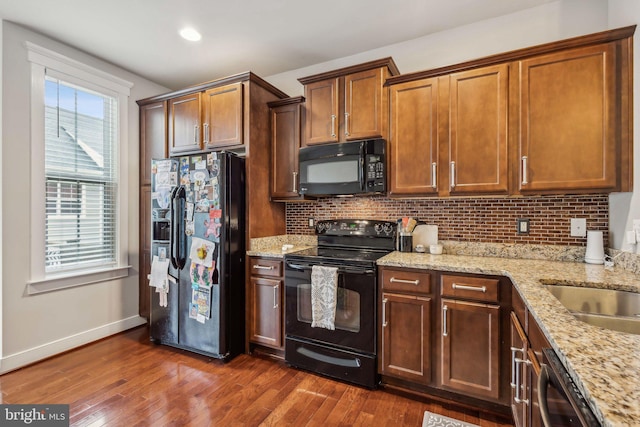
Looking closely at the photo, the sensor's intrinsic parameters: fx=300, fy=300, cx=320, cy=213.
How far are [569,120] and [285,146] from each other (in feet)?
6.97

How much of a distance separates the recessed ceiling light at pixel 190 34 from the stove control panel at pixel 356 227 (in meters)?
1.95

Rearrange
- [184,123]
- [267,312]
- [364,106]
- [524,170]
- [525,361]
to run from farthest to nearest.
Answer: [184,123]
[267,312]
[364,106]
[524,170]
[525,361]

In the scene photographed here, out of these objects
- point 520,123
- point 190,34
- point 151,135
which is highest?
point 190,34

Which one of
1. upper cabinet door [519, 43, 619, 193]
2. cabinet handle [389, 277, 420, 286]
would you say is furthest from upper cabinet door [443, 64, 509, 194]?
cabinet handle [389, 277, 420, 286]

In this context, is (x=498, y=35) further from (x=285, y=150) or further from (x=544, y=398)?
(x=544, y=398)

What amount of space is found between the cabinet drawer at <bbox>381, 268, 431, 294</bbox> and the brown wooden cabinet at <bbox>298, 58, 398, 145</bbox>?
3.54 feet

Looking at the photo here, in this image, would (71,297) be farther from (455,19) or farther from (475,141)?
(455,19)

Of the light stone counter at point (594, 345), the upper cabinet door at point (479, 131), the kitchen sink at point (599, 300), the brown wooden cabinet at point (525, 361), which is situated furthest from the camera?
the upper cabinet door at point (479, 131)

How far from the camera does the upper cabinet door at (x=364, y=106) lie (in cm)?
239

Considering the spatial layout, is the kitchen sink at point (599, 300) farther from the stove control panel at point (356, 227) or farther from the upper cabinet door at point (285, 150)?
the upper cabinet door at point (285, 150)

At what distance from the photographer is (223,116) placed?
2771 millimetres

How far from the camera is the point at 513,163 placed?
2031 mm

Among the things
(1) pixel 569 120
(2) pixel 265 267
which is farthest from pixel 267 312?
(1) pixel 569 120

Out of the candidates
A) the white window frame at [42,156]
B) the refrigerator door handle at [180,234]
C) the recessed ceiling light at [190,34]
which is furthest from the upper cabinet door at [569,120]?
the white window frame at [42,156]
